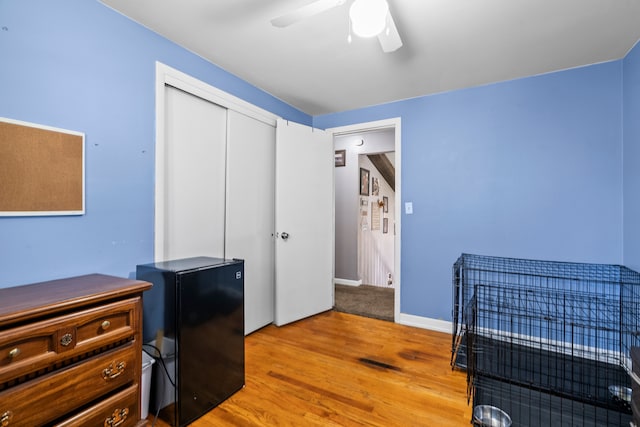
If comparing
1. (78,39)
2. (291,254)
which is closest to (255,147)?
Result: (291,254)

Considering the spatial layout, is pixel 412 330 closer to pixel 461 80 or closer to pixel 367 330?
pixel 367 330

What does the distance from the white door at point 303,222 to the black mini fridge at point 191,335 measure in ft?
3.66

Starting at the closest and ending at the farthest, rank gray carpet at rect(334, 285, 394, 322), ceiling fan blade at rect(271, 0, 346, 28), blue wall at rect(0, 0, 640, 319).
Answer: ceiling fan blade at rect(271, 0, 346, 28) < blue wall at rect(0, 0, 640, 319) < gray carpet at rect(334, 285, 394, 322)

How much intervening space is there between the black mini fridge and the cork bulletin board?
0.55 m

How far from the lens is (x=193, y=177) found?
7.40 ft

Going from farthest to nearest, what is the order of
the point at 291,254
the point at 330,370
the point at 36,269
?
the point at 291,254
the point at 330,370
the point at 36,269

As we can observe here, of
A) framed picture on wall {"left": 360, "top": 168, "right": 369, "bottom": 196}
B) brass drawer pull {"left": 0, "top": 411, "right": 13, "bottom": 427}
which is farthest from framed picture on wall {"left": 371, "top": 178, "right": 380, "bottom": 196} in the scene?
brass drawer pull {"left": 0, "top": 411, "right": 13, "bottom": 427}

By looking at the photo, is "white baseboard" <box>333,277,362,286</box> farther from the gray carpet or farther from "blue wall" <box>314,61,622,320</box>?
"blue wall" <box>314,61,622,320</box>

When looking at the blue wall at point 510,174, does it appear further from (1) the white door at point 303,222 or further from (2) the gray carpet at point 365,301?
(1) the white door at point 303,222

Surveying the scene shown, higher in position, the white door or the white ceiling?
the white ceiling

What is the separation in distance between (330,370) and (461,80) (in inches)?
105

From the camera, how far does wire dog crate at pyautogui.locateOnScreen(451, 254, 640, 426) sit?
1762 millimetres

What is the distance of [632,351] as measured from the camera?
1.33 meters

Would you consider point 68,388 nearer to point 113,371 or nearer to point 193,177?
point 113,371
